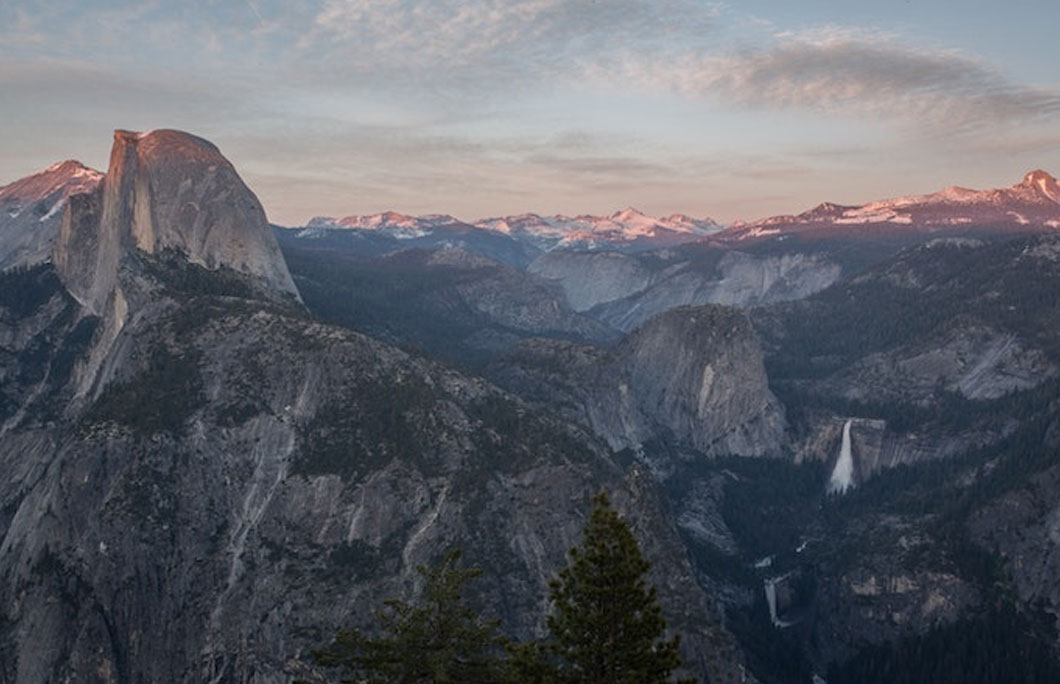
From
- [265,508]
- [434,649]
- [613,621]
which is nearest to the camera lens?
[613,621]

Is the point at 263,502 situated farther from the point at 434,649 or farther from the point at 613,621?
the point at 613,621

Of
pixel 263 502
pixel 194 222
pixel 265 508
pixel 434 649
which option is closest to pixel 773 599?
pixel 265 508

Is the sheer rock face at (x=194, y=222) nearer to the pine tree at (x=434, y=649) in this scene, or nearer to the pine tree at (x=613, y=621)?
the pine tree at (x=434, y=649)

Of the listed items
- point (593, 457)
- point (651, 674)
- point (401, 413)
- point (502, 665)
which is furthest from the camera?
point (593, 457)

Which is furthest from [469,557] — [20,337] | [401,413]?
[20,337]

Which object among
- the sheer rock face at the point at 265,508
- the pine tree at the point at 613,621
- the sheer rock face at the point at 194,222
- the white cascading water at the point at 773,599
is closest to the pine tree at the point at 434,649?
the pine tree at the point at 613,621

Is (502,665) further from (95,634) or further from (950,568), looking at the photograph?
(950,568)

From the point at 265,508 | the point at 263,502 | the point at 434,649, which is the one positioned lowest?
the point at 265,508

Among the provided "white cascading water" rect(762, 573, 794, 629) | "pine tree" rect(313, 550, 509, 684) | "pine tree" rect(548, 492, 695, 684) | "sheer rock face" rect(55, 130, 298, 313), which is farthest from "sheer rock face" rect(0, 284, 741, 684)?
"pine tree" rect(548, 492, 695, 684)
